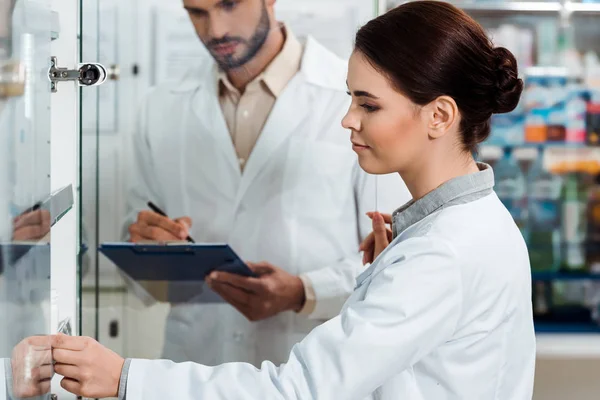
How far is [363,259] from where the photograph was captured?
172cm

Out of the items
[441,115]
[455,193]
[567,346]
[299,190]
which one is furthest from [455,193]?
[567,346]

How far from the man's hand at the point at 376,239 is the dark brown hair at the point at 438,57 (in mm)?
405

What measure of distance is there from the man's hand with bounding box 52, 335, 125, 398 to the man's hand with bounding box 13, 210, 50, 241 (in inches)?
6.3

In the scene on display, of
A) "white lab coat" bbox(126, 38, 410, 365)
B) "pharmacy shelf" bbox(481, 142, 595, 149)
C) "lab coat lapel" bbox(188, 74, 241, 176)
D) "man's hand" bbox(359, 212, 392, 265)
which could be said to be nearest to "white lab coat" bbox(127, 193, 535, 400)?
"man's hand" bbox(359, 212, 392, 265)

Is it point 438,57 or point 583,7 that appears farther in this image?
point 583,7

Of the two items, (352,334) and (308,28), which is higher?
(308,28)

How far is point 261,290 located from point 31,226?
2.85ft

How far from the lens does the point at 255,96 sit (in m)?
1.80

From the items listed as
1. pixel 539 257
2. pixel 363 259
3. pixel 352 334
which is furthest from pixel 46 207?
pixel 539 257

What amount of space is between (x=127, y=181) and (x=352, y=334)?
3.03ft

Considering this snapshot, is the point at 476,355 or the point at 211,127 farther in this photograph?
the point at 211,127

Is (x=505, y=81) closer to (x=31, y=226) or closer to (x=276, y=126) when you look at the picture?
(x=276, y=126)

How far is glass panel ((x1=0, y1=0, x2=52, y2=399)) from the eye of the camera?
0.87 meters

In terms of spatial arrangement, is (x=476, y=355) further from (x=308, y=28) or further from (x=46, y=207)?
(x=308, y=28)
